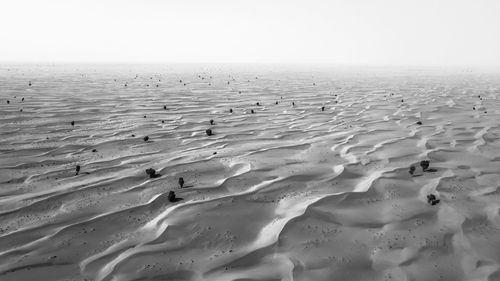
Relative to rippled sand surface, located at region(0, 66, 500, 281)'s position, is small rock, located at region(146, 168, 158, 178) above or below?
above

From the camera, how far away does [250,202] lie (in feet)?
13.9

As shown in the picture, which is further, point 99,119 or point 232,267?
point 99,119

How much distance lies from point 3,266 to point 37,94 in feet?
40.3

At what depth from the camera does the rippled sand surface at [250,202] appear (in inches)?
120

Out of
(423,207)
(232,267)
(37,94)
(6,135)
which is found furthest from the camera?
(37,94)

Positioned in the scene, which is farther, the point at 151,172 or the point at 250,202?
the point at 151,172

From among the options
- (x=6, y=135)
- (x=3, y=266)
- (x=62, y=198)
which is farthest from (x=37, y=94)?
(x=3, y=266)

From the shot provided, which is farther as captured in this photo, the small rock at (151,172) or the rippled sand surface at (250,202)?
the small rock at (151,172)

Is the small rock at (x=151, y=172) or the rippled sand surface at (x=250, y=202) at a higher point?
the small rock at (x=151, y=172)

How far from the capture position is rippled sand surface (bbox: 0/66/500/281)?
3059 millimetres

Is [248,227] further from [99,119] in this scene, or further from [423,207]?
[99,119]

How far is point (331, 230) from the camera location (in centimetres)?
361

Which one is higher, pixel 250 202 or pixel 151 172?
pixel 151 172

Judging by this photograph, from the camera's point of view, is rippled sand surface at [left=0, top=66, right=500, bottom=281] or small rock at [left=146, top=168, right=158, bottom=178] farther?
small rock at [left=146, top=168, right=158, bottom=178]
